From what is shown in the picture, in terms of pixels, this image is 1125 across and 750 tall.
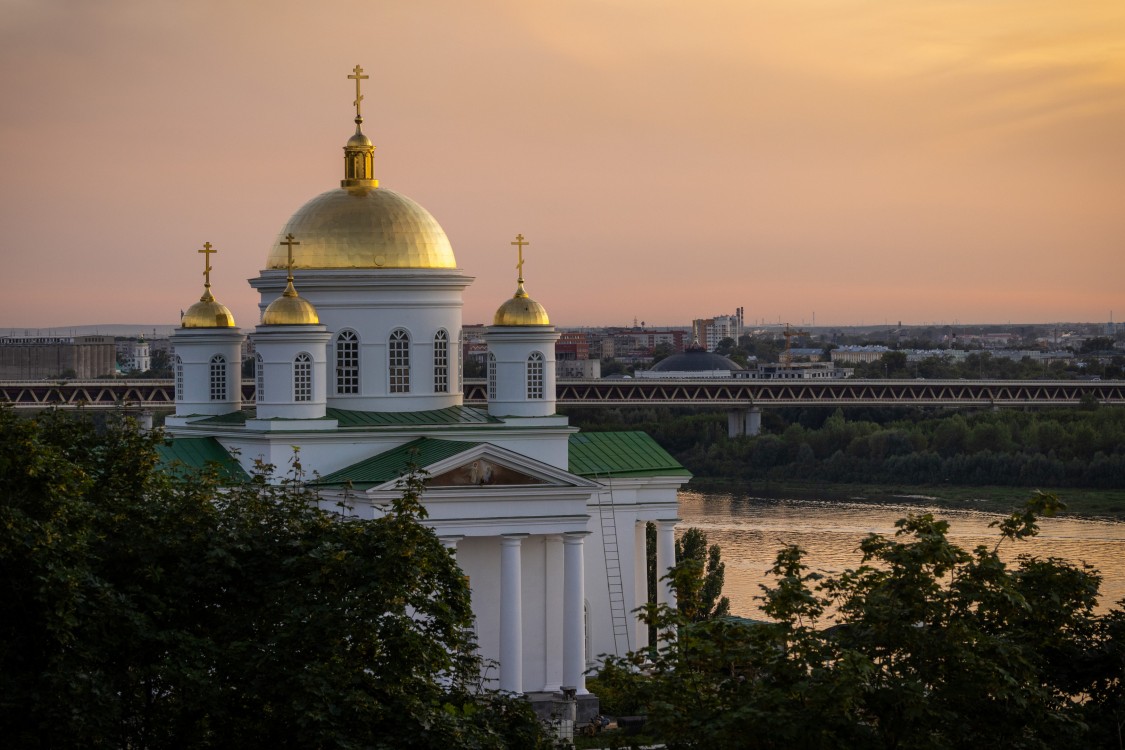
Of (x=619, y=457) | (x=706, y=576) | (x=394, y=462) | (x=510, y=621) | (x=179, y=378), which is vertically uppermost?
(x=179, y=378)

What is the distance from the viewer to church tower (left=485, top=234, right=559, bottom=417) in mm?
27578

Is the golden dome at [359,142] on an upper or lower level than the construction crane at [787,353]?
upper

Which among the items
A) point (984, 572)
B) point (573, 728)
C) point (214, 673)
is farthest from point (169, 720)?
point (573, 728)

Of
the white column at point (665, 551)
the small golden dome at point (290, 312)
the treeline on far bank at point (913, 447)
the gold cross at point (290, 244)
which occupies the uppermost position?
the gold cross at point (290, 244)

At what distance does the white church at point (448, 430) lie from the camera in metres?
24.8

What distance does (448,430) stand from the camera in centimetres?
2684

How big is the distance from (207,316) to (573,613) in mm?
8220

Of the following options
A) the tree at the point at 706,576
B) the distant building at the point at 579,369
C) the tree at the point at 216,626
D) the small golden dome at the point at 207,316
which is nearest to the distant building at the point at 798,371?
the distant building at the point at 579,369

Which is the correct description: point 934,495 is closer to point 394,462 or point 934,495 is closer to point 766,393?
point 766,393

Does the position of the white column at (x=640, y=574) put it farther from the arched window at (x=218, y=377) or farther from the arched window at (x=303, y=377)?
the arched window at (x=218, y=377)

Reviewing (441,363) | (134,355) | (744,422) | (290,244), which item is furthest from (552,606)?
(134,355)

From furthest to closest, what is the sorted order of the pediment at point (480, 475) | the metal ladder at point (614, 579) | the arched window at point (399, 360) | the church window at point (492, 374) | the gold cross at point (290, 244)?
the arched window at point (399, 360), the church window at point (492, 374), the gold cross at point (290, 244), the metal ladder at point (614, 579), the pediment at point (480, 475)

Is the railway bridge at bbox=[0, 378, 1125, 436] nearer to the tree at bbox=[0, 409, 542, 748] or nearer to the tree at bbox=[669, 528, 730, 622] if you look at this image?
the tree at bbox=[669, 528, 730, 622]

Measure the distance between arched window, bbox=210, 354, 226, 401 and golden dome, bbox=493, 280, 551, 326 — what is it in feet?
15.2
